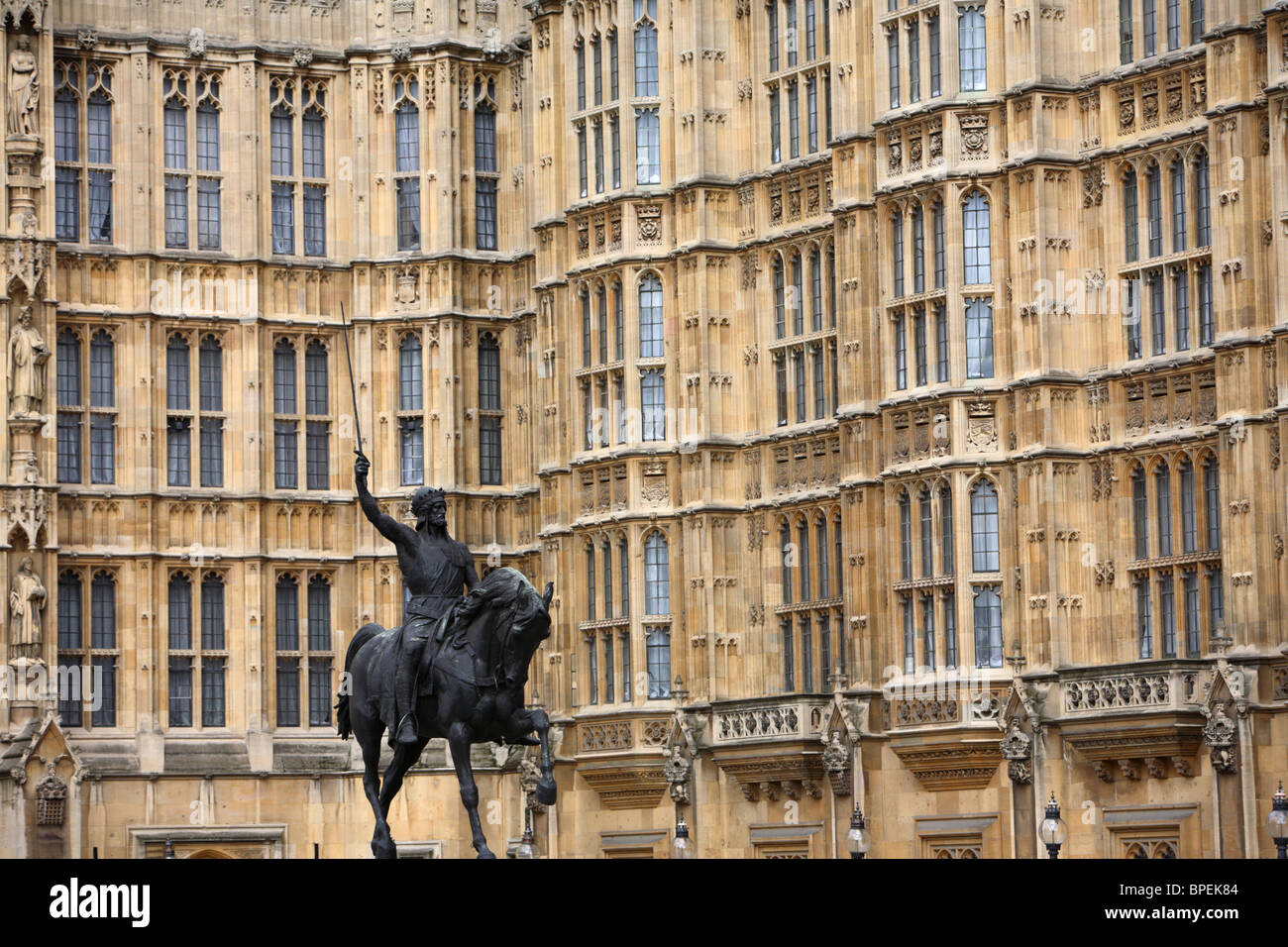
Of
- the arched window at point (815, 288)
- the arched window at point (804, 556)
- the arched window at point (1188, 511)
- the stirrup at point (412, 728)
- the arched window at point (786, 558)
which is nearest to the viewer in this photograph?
the stirrup at point (412, 728)

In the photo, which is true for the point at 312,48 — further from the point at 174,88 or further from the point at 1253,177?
the point at 1253,177

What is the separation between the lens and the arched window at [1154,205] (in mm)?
44656

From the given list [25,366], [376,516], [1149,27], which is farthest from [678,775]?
[376,516]

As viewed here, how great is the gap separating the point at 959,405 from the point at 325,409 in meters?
16.8

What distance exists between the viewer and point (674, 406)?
5269cm

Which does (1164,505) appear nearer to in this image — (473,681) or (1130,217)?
(1130,217)

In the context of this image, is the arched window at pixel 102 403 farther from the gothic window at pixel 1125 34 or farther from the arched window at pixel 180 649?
the gothic window at pixel 1125 34

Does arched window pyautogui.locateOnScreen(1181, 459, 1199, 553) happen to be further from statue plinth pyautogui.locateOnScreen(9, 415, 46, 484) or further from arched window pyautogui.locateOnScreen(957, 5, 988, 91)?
statue plinth pyautogui.locateOnScreen(9, 415, 46, 484)

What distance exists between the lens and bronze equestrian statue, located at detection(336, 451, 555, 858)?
29.5 metres

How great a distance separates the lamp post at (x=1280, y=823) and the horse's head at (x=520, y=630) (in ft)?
38.5

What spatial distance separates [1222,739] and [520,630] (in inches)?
600

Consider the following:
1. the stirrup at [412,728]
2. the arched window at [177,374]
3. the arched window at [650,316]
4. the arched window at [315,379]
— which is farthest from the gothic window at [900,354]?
the stirrup at [412,728]

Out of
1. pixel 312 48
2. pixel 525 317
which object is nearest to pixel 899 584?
pixel 525 317
